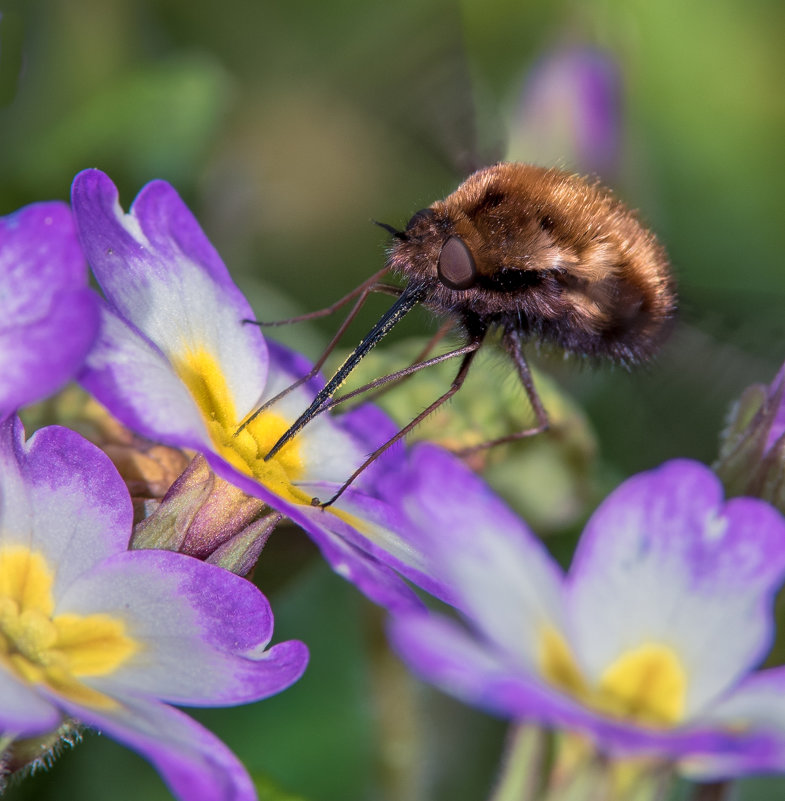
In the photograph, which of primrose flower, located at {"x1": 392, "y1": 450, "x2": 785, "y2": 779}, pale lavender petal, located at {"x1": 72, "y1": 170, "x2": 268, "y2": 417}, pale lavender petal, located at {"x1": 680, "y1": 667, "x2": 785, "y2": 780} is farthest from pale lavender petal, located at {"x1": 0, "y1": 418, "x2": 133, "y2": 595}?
pale lavender petal, located at {"x1": 680, "y1": 667, "x2": 785, "y2": 780}

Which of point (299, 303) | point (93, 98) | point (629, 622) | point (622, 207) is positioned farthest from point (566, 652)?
point (93, 98)

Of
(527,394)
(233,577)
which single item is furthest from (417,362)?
(233,577)

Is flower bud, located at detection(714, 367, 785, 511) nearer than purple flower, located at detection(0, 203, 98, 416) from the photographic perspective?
No

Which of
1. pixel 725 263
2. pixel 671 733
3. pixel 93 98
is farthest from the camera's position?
pixel 725 263

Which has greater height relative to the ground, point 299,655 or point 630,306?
point 630,306

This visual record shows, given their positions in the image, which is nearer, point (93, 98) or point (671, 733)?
point (671, 733)

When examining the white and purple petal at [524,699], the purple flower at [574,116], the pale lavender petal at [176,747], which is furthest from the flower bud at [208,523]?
the purple flower at [574,116]

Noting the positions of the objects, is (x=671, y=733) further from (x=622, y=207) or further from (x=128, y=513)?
(x=622, y=207)

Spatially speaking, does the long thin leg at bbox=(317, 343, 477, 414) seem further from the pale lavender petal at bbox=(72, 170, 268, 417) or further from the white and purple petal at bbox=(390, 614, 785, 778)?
the white and purple petal at bbox=(390, 614, 785, 778)
